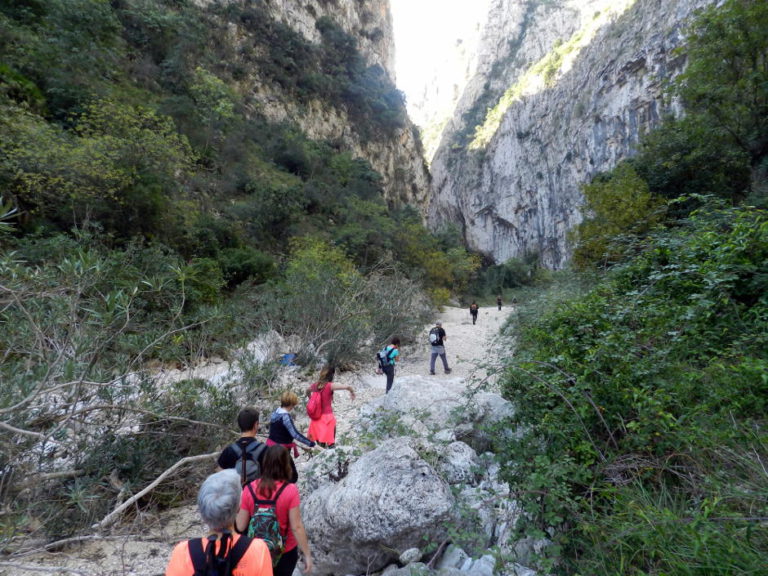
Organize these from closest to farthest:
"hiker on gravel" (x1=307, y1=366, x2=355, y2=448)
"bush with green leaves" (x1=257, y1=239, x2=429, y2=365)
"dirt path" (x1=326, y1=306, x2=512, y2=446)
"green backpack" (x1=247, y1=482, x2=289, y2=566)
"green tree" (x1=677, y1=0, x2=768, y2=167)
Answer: "green backpack" (x1=247, y1=482, x2=289, y2=566) → "hiker on gravel" (x1=307, y1=366, x2=355, y2=448) → "dirt path" (x1=326, y1=306, x2=512, y2=446) → "green tree" (x1=677, y1=0, x2=768, y2=167) → "bush with green leaves" (x1=257, y1=239, x2=429, y2=365)

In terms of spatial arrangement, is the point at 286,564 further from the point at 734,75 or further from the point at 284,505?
the point at 734,75

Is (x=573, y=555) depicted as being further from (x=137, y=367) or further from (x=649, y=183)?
(x=649, y=183)

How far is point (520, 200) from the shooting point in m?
47.4

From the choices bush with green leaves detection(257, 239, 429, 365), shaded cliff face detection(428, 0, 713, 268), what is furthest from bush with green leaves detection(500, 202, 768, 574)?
shaded cliff face detection(428, 0, 713, 268)

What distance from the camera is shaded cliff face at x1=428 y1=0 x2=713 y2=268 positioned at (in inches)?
1185

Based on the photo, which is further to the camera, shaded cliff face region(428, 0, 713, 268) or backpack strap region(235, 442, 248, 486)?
shaded cliff face region(428, 0, 713, 268)

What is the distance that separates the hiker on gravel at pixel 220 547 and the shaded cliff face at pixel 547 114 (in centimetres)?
2218

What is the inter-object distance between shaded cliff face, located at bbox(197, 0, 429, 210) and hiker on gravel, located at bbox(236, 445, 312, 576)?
2864 centimetres

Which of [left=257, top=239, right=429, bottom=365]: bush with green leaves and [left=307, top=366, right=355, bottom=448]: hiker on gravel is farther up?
[left=257, top=239, right=429, bottom=365]: bush with green leaves

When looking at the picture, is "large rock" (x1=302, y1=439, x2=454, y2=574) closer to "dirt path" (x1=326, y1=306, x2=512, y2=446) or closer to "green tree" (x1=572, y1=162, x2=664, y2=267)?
"dirt path" (x1=326, y1=306, x2=512, y2=446)

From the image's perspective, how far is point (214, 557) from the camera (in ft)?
4.66

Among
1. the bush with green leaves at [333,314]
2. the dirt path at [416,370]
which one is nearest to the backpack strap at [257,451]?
the dirt path at [416,370]

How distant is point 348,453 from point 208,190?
16194 millimetres

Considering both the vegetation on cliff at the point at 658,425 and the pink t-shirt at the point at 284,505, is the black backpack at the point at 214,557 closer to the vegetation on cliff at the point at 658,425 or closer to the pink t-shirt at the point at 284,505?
the pink t-shirt at the point at 284,505
